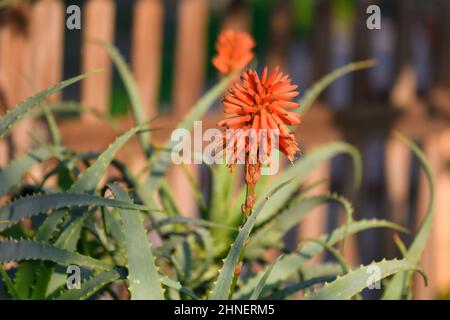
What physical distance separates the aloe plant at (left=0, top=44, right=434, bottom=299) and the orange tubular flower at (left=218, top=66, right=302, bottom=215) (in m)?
0.03

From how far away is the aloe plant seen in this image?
1.10m

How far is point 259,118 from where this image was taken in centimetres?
98

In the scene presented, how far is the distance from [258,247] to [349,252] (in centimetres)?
245

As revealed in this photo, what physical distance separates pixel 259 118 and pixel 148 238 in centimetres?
45

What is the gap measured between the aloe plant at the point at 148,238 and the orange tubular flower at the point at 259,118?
0.03 m

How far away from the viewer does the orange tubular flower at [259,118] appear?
0.98 m

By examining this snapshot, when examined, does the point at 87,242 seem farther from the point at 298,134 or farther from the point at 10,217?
the point at 298,134

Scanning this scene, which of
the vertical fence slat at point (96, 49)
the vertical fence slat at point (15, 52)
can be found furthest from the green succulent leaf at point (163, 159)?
the vertical fence slat at point (96, 49)

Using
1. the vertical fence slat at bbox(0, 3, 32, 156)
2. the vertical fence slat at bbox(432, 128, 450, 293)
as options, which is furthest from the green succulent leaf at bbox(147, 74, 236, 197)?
the vertical fence slat at bbox(432, 128, 450, 293)

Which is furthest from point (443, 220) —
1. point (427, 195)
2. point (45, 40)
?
point (45, 40)

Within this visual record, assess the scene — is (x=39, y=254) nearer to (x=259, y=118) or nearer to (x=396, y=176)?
(x=259, y=118)

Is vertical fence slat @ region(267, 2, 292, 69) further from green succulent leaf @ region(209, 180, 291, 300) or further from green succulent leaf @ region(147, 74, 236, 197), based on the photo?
green succulent leaf @ region(209, 180, 291, 300)

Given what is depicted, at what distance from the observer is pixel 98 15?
12.3ft
